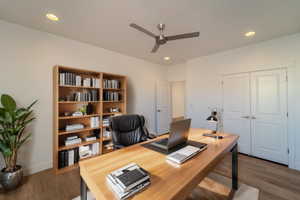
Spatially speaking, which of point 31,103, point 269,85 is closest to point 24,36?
point 31,103

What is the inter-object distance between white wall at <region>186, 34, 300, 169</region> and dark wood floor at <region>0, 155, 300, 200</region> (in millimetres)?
540

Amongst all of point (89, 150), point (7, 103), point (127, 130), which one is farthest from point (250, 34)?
point (7, 103)

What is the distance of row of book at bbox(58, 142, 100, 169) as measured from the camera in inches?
94.3

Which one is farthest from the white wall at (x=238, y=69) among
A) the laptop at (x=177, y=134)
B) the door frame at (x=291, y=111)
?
the laptop at (x=177, y=134)

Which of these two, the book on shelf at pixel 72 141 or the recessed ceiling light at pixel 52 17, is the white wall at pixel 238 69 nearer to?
the book on shelf at pixel 72 141

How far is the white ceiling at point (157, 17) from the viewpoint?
1.73 metres

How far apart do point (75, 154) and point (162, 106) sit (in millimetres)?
3024

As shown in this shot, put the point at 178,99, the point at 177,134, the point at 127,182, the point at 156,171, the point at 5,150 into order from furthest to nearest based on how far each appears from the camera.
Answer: the point at 178,99, the point at 5,150, the point at 177,134, the point at 156,171, the point at 127,182

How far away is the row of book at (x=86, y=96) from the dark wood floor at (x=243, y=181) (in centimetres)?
139

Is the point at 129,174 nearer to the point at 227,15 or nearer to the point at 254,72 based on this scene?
the point at 227,15

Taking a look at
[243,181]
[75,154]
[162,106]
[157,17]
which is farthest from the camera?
[162,106]

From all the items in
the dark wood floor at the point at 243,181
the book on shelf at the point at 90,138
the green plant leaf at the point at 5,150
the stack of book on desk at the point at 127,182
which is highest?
the stack of book on desk at the point at 127,182

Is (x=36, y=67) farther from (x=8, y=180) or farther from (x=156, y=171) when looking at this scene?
(x=156, y=171)

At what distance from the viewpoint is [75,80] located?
102 inches
